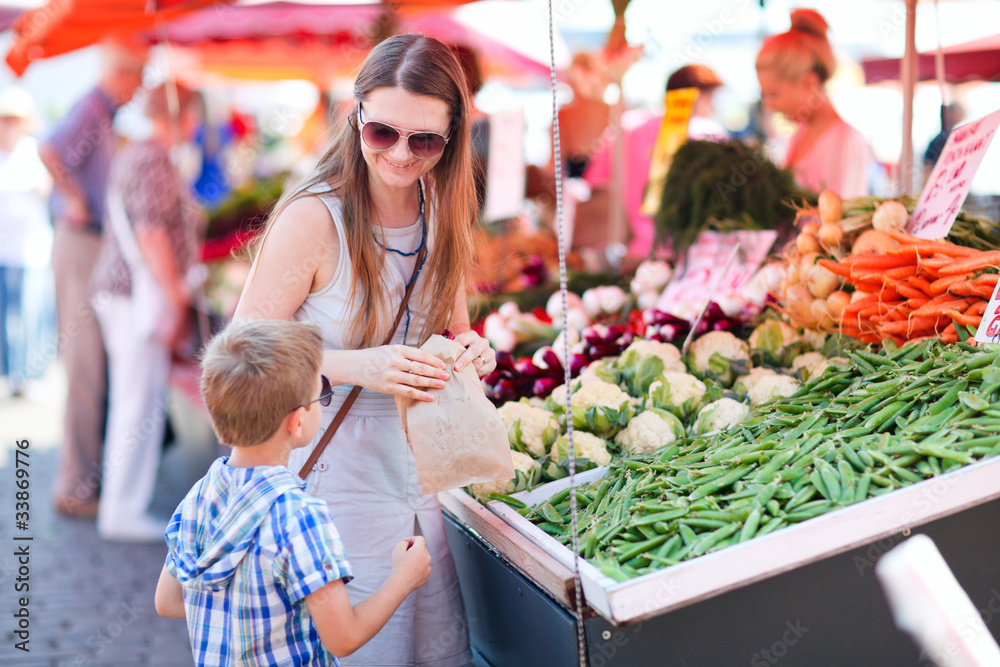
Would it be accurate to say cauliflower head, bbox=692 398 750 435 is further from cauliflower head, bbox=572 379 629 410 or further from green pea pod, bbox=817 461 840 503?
green pea pod, bbox=817 461 840 503

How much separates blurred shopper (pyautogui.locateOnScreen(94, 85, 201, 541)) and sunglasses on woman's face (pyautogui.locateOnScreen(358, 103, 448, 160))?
336 centimetres

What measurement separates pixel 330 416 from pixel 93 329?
4023 millimetres

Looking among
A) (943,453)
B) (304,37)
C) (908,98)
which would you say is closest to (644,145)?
(908,98)

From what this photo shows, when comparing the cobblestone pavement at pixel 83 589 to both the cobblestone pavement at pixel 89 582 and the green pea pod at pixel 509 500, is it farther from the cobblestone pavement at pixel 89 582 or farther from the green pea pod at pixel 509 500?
the green pea pod at pixel 509 500

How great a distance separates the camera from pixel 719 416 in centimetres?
229

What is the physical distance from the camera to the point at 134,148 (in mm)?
4598

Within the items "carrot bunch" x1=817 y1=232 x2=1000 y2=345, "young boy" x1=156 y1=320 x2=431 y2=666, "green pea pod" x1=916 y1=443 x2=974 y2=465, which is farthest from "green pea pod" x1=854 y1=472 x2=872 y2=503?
"young boy" x1=156 y1=320 x2=431 y2=666

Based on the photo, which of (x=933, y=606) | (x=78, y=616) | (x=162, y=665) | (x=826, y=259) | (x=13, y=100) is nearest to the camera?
(x=933, y=606)

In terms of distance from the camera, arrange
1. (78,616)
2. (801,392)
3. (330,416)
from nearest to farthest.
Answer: (330,416)
(801,392)
(78,616)

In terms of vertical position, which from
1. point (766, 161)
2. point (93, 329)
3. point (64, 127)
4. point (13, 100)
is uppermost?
point (13, 100)

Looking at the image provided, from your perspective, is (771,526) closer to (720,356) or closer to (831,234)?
(720,356)

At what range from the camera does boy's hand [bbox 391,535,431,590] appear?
1530mm

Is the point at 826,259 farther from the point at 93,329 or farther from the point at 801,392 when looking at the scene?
the point at 93,329

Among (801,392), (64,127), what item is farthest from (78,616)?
(801,392)
